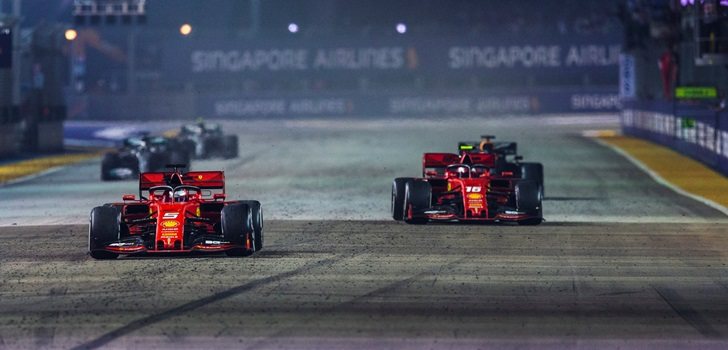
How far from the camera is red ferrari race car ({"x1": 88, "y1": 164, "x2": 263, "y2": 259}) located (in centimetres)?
1764

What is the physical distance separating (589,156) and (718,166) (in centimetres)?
897

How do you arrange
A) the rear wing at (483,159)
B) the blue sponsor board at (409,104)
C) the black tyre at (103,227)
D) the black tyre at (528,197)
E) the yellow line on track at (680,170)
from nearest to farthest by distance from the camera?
the black tyre at (103,227), the black tyre at (528,197), the rear wing at (483,159), the yellow line on track at (680,170), the blue sponsor board at (409,104)

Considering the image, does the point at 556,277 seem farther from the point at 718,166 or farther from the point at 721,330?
the point at 718,166

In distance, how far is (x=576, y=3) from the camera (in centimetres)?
8188

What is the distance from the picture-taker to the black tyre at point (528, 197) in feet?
72.9

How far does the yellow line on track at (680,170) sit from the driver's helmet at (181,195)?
13.2 meters

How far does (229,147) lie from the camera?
46188mm

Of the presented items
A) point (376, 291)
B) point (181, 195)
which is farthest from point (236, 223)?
point (376, 291)

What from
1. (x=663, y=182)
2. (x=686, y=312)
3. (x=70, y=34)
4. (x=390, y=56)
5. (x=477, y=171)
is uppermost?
(x=70, y=34)

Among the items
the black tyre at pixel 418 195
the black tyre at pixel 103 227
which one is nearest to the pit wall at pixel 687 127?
the black tyre at pixel 418 195

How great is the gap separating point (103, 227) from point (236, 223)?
5.76ft

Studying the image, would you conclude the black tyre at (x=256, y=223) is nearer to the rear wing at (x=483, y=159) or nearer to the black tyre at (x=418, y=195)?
the black tyre at (x=418, y=195)

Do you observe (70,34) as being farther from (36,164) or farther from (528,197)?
(528,197)

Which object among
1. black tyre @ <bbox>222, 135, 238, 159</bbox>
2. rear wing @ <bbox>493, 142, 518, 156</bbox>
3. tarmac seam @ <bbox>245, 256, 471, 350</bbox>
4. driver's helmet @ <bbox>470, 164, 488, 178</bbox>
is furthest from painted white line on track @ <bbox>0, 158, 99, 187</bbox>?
tarmac seam @ <bbox>245, 256, 471, 350</bbox>
